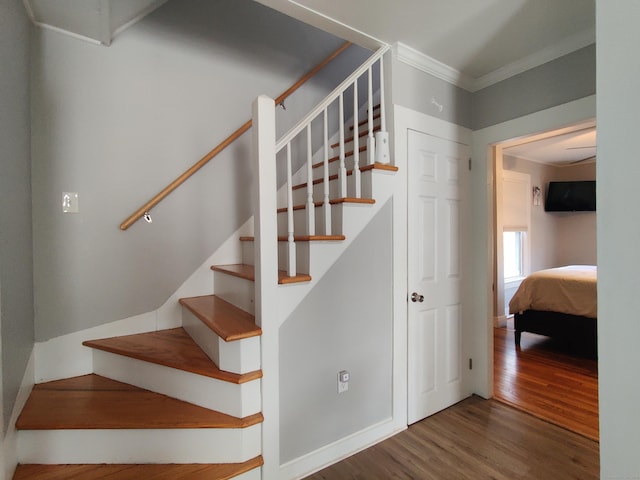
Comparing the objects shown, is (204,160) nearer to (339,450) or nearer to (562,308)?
(339,450)

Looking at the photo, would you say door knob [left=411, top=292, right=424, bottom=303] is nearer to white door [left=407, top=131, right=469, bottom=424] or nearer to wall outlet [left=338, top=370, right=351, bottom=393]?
white door [left=407, top=131, right=469, bottom=424]

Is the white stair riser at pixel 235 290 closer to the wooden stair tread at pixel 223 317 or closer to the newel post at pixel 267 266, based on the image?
the wooden stair tread at pixel 223 317

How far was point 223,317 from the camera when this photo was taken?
67.1 inches

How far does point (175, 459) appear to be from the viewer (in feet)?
4.82

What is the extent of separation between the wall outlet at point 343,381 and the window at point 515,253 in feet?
14.9

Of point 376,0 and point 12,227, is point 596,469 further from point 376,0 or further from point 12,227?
point 12,227

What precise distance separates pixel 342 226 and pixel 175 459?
4.73 ft

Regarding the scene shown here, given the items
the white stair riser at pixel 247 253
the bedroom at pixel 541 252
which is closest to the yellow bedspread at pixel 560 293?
the bedroom at pixel 541 252

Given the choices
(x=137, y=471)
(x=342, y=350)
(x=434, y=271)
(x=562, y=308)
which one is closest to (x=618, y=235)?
(x=342, y=350)

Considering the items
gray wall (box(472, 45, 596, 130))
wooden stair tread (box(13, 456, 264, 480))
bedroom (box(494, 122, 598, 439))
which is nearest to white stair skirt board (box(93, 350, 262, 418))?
wooden stair tread (box(13, 456, 264, 480))

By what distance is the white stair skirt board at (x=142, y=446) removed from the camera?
4.70ft

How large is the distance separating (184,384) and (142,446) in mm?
303

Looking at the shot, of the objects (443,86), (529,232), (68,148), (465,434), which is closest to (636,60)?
(443,86)

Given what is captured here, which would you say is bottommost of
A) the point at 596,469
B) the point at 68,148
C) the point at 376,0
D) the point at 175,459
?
the point at 596,469
